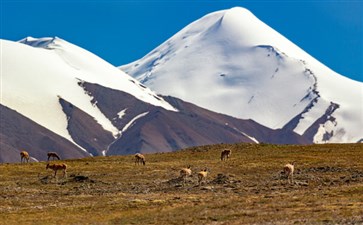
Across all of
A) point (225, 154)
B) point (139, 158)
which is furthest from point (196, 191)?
point (225, 154)

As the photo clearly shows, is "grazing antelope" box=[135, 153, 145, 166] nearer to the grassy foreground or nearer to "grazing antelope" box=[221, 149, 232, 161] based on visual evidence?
the grassy foreground

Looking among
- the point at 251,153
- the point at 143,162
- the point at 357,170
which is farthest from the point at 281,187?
the point at 251,153

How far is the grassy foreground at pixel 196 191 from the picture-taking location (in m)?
51.0

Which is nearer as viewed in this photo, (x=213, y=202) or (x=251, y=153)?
(x=213, y=202)

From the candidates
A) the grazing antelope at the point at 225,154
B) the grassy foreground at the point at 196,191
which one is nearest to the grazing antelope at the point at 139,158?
the grassy foreground at the point at 196,191

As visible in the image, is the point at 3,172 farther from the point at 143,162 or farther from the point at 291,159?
the point at 291,159

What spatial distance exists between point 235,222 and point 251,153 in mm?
54557

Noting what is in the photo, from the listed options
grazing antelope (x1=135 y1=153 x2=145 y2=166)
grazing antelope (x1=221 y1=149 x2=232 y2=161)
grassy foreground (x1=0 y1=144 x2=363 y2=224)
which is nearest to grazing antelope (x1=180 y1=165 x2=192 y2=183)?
grassy foreground (x1=0 y1=144 x2=363 y2=224)

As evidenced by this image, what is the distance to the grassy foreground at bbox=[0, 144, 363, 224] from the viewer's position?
51000 millimetres

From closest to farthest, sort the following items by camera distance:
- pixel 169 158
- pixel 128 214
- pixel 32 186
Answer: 1. pixel 128 214
2. pixel 32 186
3. pixel 169 158

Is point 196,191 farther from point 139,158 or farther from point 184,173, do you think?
point 139,158

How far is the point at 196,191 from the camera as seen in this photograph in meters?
66.9

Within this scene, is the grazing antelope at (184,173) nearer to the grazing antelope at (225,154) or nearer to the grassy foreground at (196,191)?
the grassy foreground at (196,191)

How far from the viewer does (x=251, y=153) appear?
102m
